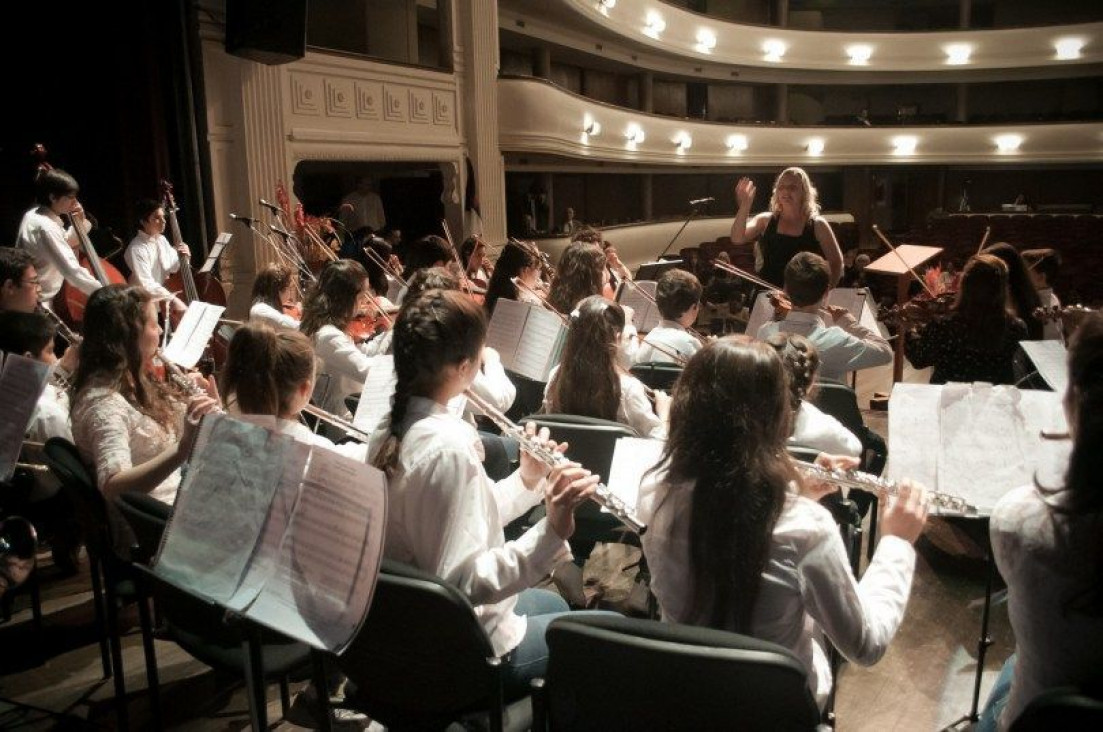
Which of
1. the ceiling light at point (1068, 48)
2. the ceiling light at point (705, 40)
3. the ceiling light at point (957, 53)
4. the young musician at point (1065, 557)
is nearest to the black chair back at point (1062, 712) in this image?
the young musician at point (1065, 557)

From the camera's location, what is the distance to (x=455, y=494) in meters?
1.57

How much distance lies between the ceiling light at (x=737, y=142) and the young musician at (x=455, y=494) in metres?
15.6

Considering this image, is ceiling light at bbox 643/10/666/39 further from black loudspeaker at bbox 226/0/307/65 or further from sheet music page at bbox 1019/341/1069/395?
sheet music page at bbox 1019/341/1069/395

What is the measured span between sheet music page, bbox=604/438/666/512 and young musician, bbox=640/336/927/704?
1.28 feet

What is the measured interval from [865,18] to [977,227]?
7.84 metres

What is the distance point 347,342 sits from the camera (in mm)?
3490

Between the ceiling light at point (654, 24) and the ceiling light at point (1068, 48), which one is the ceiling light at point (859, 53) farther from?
the ceiling light at point (654, 24)

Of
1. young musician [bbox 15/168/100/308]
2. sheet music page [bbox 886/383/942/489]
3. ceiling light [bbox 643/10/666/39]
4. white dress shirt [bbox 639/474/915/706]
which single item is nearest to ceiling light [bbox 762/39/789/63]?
ceiling light [bbox 643/10/666/39]

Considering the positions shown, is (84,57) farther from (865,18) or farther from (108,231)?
(865,18)

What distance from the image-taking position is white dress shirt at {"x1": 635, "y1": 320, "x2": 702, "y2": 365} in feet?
12.1

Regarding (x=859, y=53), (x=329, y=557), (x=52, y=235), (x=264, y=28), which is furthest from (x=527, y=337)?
(x=859, y=53)

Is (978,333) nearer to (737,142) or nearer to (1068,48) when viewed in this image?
(737,142)

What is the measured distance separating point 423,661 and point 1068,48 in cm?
1920

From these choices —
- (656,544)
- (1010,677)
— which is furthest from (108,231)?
(1010,677)
